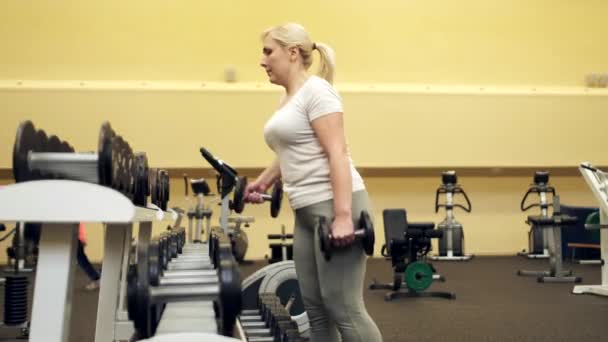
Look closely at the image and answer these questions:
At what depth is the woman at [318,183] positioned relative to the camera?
2.28m

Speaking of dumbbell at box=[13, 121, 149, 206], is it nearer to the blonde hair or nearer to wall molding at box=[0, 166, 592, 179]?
the blonde hair

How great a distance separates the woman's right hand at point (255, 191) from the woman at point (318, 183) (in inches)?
19.4

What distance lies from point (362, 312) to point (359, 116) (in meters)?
7.54

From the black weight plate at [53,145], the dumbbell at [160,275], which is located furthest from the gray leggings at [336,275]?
the black weight plate at [53,145]

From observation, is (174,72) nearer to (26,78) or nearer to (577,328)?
(26,78)

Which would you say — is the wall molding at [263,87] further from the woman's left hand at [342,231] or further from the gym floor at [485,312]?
the woman's left hand at [342,231]

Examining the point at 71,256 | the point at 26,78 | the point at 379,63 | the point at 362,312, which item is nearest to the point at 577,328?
the point at 362,312

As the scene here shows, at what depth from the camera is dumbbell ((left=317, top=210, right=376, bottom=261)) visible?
87.1 inches

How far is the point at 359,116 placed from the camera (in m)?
9.75

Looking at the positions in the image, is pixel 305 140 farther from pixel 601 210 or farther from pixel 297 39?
pixel 601 210

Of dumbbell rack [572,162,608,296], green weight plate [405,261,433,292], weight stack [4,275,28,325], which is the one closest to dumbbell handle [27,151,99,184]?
weight stack [4,275,28,325]

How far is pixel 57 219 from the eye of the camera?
5.53 feet

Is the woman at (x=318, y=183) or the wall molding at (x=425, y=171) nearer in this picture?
the woman at (x=318, y=183)

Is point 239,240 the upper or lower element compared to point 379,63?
lower
